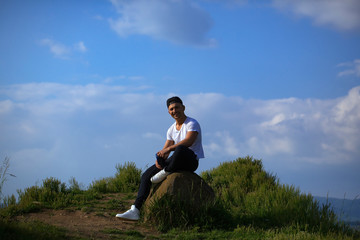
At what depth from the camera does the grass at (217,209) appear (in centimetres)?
705

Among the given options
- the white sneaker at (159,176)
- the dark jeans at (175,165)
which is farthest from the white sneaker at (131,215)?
the white sneaker at (159,176)

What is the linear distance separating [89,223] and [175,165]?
7.75 feet

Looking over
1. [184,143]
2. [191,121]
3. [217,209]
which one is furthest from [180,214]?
[191,121]

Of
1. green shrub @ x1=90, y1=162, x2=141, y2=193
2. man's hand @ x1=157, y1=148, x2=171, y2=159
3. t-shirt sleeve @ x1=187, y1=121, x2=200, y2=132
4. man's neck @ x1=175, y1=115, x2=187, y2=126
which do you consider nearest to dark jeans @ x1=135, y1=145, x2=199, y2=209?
man's hand @ x1=157, y1=148, x2=171, y2=159

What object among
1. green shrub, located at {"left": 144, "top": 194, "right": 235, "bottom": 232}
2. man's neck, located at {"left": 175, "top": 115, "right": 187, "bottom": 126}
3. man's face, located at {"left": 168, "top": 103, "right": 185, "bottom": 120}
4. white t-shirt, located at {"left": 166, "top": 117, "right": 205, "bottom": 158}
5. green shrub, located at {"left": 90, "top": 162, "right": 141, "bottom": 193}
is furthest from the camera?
green shrub, located at {"left": 90, "top": 162, "right": 141, "bottom": 193}

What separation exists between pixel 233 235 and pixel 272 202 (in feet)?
7.30

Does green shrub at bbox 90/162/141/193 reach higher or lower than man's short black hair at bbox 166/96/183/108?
lower

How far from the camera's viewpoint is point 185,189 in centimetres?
761

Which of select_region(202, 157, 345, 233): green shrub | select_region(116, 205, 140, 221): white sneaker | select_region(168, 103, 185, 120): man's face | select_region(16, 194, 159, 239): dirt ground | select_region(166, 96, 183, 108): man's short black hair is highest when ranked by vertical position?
select_region(166, 96, 183, 108): man's short black hair

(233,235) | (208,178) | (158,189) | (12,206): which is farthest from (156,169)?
(208,178)

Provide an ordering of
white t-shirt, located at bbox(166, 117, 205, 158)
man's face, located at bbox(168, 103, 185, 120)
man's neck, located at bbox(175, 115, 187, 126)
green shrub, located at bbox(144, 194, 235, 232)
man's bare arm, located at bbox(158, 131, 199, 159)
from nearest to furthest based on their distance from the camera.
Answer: green shrub, located at bbox(144, 194, 235, 232) < man's bare arm, located at bbox(158, 131, 199, 159) < white t-shirt, located at bbox(166, 117, 205, 158) < man's face, located at bbox(168, 103, 185, 120) < man's neck, located at bbox(175, 115, 187, 126)

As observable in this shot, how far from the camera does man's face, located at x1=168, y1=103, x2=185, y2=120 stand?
306 inches

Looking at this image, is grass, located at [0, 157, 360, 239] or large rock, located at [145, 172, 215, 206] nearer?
grass, located at [0, 157, 360, 239]

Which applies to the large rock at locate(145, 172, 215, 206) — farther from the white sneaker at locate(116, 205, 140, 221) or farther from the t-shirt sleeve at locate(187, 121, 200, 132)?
the t-shirt sleeve at locate(187, 121, 200, 132)
